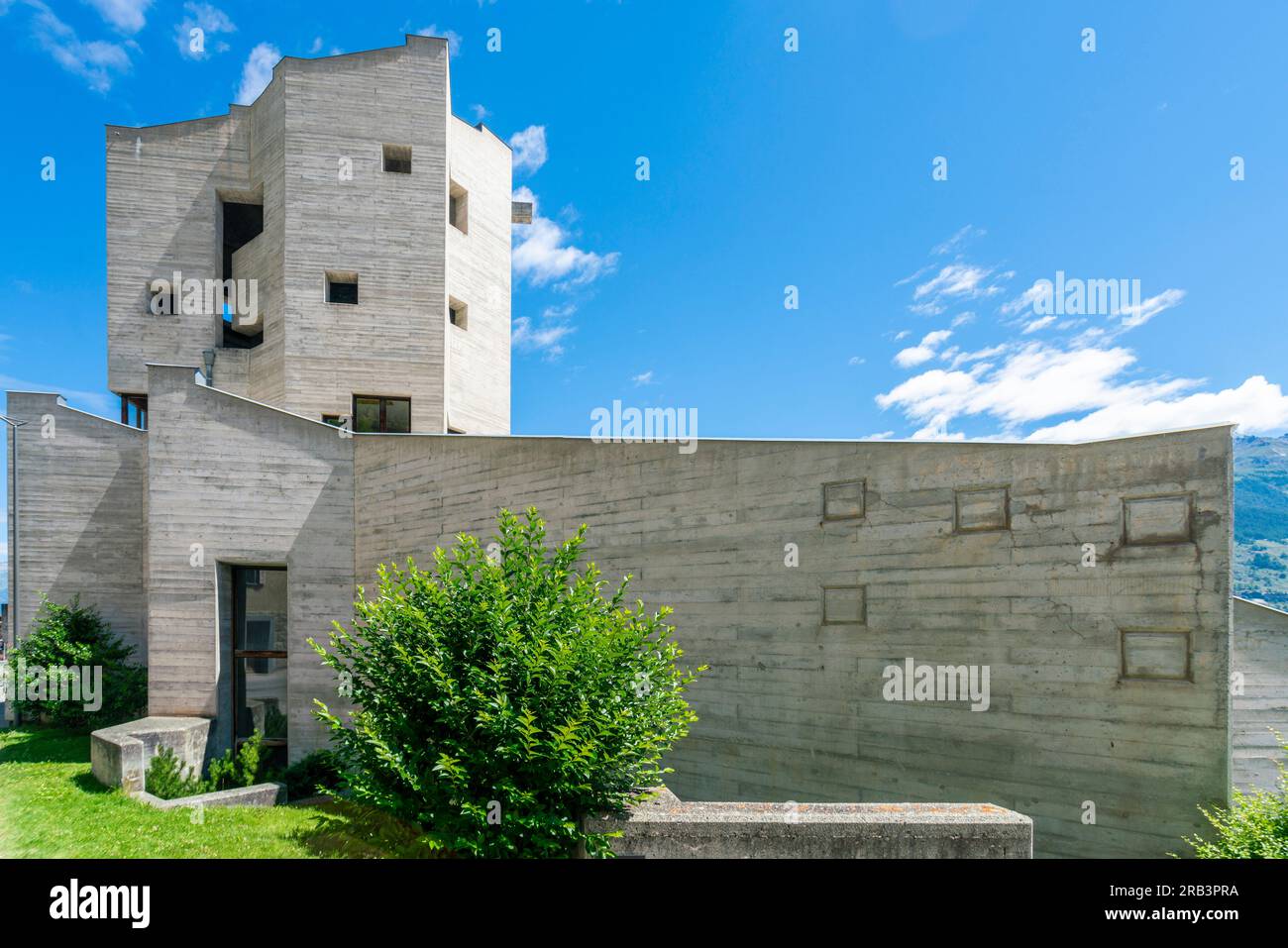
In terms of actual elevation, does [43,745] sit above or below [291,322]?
below

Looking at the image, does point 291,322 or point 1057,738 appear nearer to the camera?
point 1057,738

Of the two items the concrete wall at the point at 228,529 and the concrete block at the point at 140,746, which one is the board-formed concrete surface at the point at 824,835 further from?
the concrete wall at the point at 228,529

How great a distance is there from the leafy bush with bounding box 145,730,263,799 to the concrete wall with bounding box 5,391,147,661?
8844mm

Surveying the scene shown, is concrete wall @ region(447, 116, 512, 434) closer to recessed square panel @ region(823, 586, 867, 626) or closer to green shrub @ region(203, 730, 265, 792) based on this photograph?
green shrub @ region(203, 730, 265, 792)

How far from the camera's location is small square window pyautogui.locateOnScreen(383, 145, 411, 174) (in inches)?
821

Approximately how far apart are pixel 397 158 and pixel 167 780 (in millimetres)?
18642

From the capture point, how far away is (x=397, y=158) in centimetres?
2119

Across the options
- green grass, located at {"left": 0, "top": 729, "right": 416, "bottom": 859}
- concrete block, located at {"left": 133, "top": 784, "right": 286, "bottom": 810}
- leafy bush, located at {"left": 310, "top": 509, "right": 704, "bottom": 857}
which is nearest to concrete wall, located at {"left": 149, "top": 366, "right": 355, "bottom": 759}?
concrete block, located at {"left": 133, "top": 784, "right": 286, "bottom": 810}

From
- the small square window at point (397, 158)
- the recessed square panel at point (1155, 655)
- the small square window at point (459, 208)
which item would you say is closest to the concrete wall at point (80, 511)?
the small square window at point (397, 158)

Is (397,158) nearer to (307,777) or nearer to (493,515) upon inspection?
(493,515)
